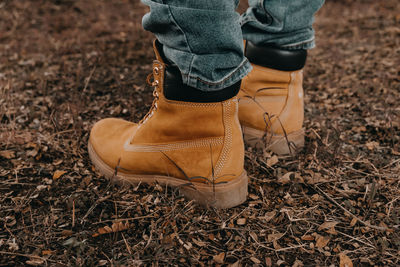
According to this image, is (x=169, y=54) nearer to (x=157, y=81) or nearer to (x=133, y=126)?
(x=157, y=81)

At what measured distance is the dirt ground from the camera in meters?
1.28

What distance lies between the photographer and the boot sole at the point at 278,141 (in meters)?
1.83

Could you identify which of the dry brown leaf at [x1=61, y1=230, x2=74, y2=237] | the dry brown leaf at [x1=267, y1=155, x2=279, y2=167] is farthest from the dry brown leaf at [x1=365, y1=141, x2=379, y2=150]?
the dry brown leaf at [x1=61, y1=230, x2=74, y2=237]

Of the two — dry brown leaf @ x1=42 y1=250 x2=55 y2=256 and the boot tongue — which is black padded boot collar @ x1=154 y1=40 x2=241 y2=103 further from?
dry brown leaf @ x1=42 y1=250 x2=55 y2=256

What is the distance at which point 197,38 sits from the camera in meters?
1.16

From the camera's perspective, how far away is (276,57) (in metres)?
1.74

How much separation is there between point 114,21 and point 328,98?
2.50 m

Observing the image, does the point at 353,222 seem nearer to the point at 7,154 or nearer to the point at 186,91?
the point at 186,91

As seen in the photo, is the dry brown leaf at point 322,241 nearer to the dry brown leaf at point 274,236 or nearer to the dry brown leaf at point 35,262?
the dry brown leaf at point 274,236

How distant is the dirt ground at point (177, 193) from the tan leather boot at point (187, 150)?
7 centimetres

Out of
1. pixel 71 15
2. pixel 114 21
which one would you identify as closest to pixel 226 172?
pixel 114 21

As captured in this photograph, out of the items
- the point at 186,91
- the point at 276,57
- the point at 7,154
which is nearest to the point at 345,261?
the point at 186,91

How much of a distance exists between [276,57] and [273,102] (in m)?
0.23

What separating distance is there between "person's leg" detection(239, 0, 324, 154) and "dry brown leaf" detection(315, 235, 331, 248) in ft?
1.78
